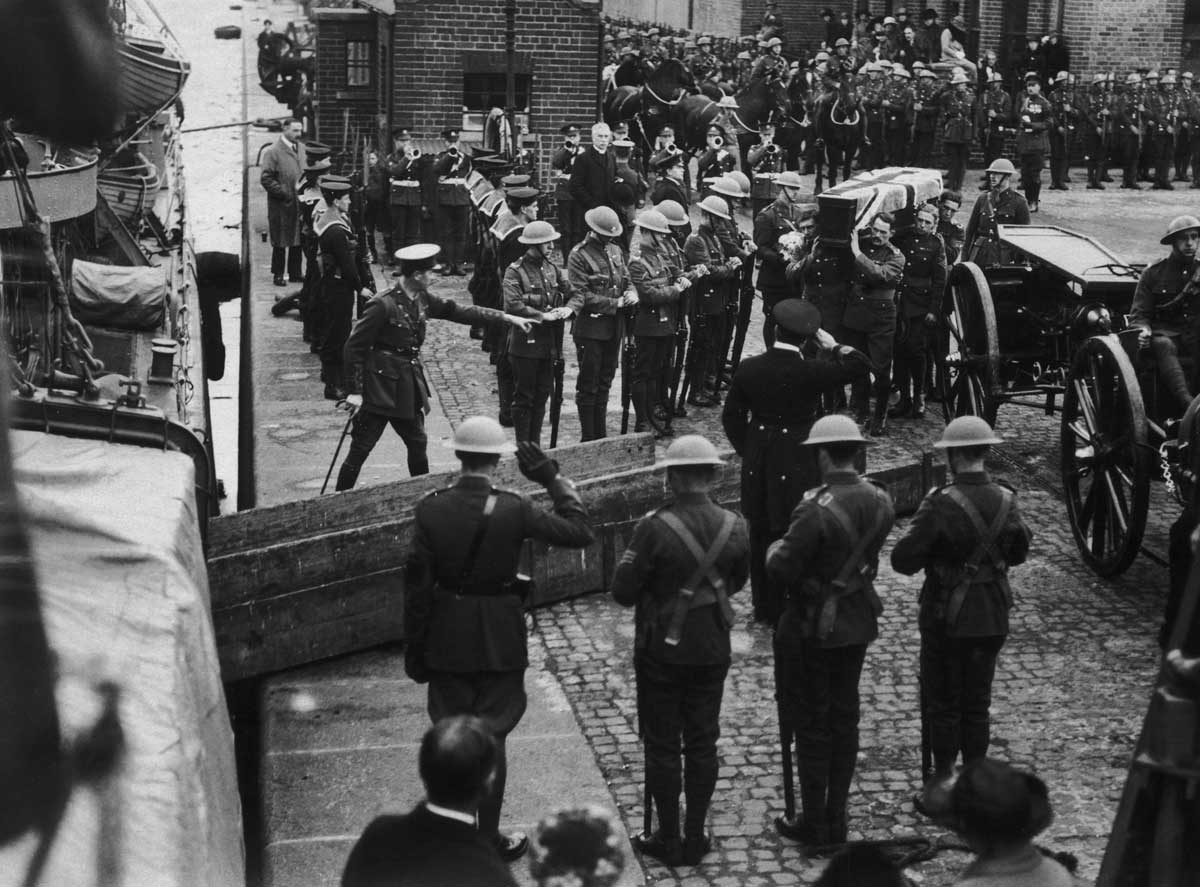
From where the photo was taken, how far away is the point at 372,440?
1126 cm

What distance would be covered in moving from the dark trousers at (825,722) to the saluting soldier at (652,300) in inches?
238

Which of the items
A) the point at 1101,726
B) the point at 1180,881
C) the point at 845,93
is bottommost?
the point at 1101,726

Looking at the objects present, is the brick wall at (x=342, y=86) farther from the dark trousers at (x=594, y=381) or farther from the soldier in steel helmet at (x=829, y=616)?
the soldier in steel helmet at (x=829, y=616)

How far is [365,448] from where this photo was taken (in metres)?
11.2

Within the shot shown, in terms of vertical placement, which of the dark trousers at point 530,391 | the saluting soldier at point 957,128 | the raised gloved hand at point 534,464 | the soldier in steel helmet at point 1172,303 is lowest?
the dark trousers at point 530,391

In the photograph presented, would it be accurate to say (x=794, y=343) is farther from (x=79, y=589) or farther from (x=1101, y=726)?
(x=79, y=589)

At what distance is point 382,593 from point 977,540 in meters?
3.17

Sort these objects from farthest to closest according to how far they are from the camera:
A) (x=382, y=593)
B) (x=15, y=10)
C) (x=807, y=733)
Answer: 1. (x=382, y=593)
2. (x=807, y=733)
3. (x=15, y=10)

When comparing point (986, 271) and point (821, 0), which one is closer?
point (986, 271)

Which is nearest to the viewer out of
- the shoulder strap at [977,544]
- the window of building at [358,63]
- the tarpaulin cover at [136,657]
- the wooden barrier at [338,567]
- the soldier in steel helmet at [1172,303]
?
the tarpaulin cover at [136,657]

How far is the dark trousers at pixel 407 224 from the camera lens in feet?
69.1

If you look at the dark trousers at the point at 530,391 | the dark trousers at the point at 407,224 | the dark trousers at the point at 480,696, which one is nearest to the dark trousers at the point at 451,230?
the dark trousers at the point at 407,224

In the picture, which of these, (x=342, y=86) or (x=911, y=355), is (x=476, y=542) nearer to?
(x=911, y=355)

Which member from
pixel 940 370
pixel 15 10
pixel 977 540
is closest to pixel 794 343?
pixel 977 540
